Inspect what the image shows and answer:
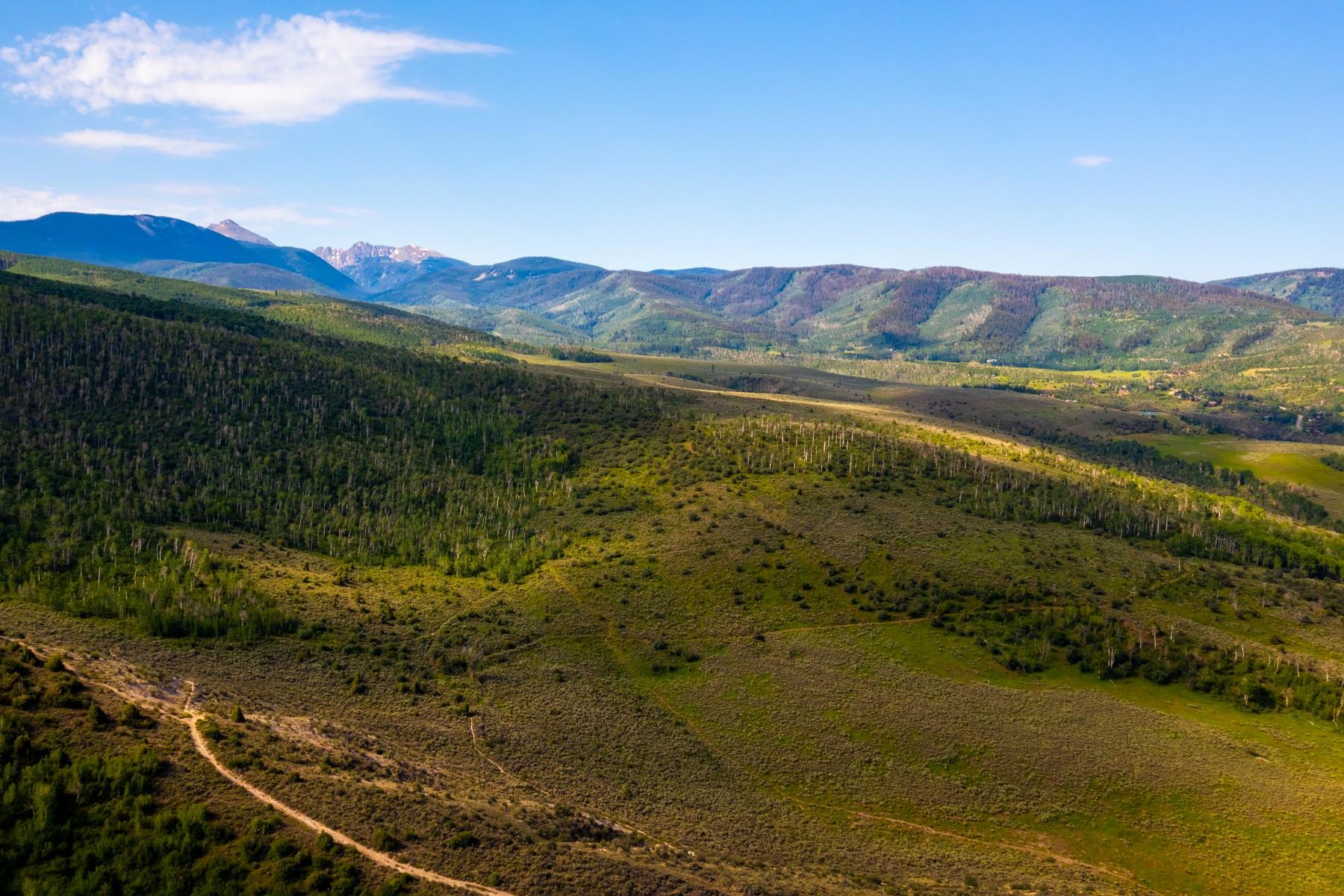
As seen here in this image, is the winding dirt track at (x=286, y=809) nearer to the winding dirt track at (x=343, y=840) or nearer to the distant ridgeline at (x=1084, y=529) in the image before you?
the winding dirt track at (x=343, y=840)

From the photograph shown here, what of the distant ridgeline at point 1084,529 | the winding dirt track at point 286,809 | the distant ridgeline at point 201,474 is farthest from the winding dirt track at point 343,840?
the distant ridgeline at point 1084,529

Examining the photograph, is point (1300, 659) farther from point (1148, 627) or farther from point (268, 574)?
point (268, 574)

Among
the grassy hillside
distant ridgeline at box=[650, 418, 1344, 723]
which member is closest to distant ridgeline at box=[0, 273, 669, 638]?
the grassy hillside

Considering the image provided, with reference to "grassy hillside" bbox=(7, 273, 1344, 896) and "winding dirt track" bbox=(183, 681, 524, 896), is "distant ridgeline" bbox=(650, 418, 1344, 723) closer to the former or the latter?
"grassy hillside" bbox=(7, 273, 1344, 896)

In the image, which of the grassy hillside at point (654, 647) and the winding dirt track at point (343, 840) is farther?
the grassy hillside at point (654, 647)

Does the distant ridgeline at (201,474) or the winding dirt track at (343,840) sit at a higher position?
the distant ridgeline at (201,474)

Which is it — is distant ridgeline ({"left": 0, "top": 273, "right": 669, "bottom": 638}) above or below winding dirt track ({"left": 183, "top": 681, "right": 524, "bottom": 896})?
above
